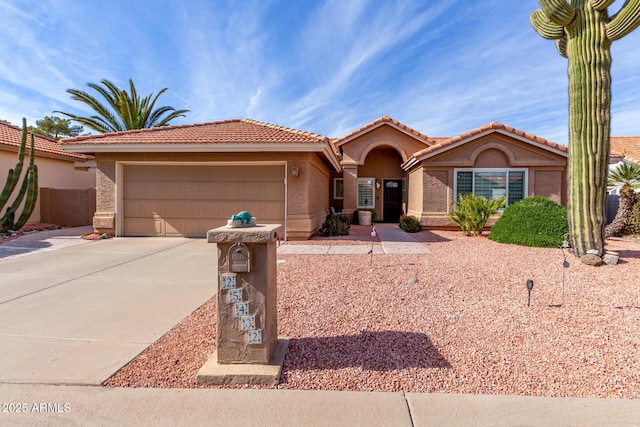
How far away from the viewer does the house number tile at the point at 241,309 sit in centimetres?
293

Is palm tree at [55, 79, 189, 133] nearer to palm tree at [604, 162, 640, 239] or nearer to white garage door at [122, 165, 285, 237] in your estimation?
white garage door at [122, 165, 285, 237]

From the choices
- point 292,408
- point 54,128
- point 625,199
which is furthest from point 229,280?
point 54,128

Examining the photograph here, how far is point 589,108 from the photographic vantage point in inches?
280

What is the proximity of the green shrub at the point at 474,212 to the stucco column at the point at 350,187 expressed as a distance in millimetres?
6155

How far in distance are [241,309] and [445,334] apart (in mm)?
2307

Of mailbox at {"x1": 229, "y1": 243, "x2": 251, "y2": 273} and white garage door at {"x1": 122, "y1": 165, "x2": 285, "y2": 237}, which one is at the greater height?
white garage door at {"x1": 122, "y1": 165, "x2": 285, "y2": 237}

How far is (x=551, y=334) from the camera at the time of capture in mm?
3688

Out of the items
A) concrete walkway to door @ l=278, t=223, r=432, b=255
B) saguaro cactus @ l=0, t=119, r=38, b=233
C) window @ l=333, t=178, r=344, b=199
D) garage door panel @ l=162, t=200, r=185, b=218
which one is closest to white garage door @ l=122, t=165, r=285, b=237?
garage door panel @ l=162, t=200, r=185, b=218

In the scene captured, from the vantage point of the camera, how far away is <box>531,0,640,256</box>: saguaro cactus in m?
7.03

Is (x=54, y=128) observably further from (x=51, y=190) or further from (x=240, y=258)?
(x=240, y=258)

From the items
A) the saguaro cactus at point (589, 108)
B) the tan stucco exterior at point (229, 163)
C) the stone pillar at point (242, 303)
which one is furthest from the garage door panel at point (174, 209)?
the saguaro cactus at point (589, 108)

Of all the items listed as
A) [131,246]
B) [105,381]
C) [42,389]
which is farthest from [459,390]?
[131,246]

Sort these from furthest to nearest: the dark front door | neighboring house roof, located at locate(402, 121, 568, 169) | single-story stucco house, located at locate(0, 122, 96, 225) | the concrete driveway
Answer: the dark front door → single-story stucco house, located at locate(0, 122, 96, 225) → neighboring house roof, located at locate(402, 121, 568, 169) → the concrete driveway

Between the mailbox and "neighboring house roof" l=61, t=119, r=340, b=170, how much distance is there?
24.4ft
